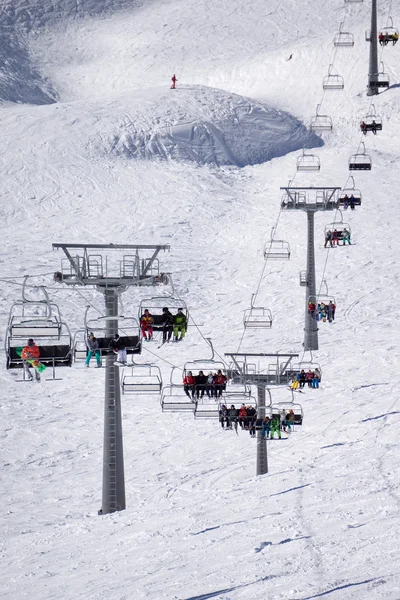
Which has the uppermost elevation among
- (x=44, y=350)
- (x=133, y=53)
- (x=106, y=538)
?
(x=133, y=53)

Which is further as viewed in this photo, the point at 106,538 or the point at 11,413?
the point at 11,413

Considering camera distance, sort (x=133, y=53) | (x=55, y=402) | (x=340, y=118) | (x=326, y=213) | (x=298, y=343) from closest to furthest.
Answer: (x=55, y=402) → (x=298, y=343) → (x=326, y=213) → (x=340, y=118) → (x=133, y=53)

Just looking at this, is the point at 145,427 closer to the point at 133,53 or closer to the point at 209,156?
the point at 209,156

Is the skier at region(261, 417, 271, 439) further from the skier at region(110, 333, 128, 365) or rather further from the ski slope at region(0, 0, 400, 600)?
the skier at region(110, 333, 128, 365)

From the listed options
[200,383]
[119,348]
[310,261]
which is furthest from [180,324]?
[310,261]

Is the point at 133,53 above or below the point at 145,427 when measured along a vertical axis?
above

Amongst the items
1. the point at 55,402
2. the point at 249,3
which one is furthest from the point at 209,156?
the point at 249,3

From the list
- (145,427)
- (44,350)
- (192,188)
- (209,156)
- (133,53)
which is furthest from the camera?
(133,53)
